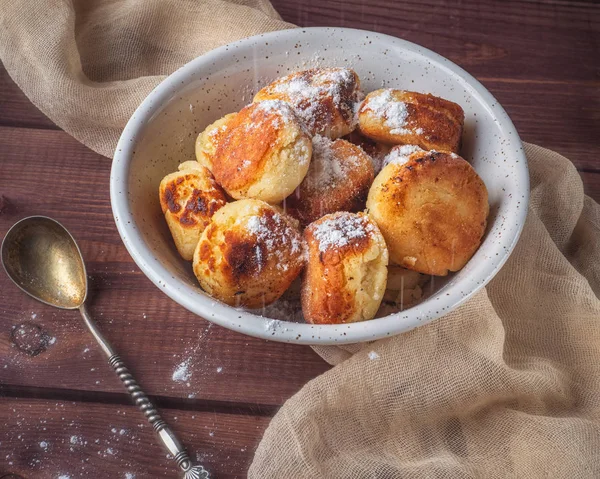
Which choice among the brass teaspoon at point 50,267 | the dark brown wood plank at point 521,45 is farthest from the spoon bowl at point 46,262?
the dark brown wood plank at point 521,45

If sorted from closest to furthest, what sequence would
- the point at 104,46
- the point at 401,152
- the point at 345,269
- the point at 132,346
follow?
the point at 345,269, the point at 401,152, the point at 132,346, the point at 104,46

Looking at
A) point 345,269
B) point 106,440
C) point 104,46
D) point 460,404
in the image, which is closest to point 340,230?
point 345,269

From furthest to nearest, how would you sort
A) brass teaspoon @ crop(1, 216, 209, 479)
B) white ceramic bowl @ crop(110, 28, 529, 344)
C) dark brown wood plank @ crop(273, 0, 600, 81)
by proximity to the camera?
dark brown wood plank @ crop(273, 0, 600, 81) → brass teaspoon @ crop(1, 216, 209, 479) → white ceramic bowl @ crop(110, 28, 529, 344)

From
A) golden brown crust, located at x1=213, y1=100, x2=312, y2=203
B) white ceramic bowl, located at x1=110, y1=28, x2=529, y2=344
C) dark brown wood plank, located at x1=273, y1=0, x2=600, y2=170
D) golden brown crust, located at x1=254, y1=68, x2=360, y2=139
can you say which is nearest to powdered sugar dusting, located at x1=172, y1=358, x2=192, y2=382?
white ceramic bowl, located at x1=110, y1=28, x2=529, y2=344

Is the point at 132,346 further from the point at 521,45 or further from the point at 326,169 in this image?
the point at 521,45

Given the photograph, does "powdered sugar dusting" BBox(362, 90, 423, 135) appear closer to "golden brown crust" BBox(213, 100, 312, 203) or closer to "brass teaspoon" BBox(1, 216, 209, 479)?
"golden brown crust" BBox(213, 100, 312, 203)

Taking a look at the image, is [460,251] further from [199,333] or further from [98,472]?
[98,472]

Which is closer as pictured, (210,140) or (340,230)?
(340,230)

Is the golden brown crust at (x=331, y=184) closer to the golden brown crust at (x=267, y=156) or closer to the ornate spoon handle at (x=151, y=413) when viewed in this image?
the golden brown crust at (x=267, y=156)
